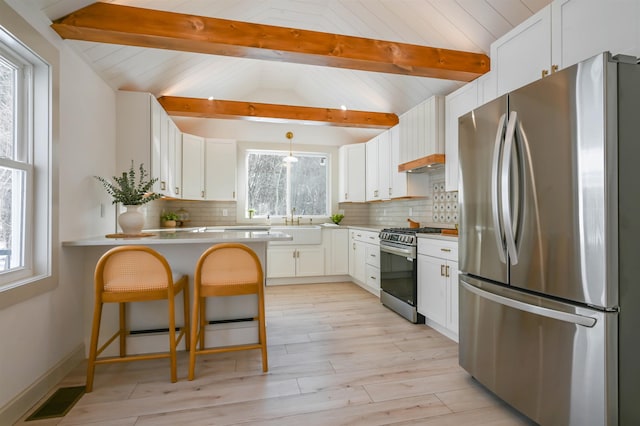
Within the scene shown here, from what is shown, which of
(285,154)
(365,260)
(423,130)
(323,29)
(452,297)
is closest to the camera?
(452,297)

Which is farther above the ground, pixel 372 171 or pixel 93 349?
pixel 372 171

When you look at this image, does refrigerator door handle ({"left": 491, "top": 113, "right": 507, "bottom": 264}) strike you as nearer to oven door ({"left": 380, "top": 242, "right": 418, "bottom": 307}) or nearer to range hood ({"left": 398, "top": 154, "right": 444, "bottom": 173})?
oven door ({"left": 380, "top": 242, "right": 418, "bottom": 307})

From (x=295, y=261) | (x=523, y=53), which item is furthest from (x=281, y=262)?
(x=523, y=53)

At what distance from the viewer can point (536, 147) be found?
1605 millimetres

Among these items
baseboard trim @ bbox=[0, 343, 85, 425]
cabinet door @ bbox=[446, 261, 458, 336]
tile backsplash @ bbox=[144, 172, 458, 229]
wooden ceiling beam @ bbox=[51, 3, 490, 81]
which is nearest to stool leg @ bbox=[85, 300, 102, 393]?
baseboard trim @ bbox=[0, 343, 85, 425]

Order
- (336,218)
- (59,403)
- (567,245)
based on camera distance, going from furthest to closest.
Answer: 1. (336,218)
2. (59,403)
3. (567,245)

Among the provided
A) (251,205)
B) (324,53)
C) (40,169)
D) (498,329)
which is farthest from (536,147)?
(251,205)

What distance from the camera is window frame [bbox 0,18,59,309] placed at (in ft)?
6.41

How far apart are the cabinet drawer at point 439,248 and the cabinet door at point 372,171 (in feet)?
5.87

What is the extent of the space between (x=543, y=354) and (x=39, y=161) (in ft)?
10.1

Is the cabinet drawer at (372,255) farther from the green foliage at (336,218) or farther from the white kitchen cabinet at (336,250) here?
the green foliage at (336,218)

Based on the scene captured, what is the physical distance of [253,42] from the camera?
2391 millimetres

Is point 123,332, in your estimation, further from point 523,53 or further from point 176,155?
point 523,53

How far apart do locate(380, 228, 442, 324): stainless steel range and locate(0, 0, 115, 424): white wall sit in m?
2.86
